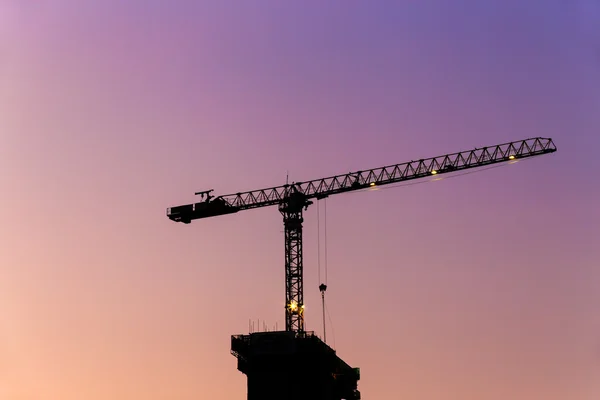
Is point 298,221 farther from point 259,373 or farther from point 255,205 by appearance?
point 259,373

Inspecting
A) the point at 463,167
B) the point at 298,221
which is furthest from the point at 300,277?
the point at 463,167

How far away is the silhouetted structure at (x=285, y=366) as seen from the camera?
16712 cm

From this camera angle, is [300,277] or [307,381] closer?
[307,381]

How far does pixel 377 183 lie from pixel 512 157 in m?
26.1

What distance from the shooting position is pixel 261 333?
17100cm

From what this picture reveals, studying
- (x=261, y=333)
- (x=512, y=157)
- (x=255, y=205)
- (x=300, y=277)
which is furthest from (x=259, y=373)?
(x=512, y=157)

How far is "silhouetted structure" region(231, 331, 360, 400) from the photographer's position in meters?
167

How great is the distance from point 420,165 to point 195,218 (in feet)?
146

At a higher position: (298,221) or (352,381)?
(298,221)

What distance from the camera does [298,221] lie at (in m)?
186

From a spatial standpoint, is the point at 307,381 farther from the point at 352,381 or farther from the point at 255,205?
the point at 255,205

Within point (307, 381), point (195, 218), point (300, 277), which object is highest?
point (195, 218)

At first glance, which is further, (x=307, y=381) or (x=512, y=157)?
(x=512, y=157)

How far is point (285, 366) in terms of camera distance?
168 m
